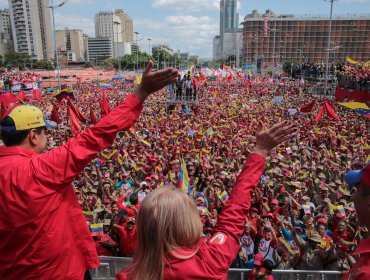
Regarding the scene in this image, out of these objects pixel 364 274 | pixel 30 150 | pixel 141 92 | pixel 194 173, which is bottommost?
pixel 194 173

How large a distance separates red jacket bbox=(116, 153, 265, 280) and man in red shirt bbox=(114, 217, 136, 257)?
10.9ft

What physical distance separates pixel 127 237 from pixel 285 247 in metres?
2.33

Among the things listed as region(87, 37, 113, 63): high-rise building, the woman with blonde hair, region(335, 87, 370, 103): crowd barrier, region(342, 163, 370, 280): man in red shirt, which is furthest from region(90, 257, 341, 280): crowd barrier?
region(87, 37, 113, 63): high-rise building

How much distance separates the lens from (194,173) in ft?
30.1

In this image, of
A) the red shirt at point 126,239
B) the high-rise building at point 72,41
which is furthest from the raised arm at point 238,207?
the high-rise building at point 72,41

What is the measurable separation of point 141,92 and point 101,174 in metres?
7.83

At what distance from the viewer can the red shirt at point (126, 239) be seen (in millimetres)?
4543

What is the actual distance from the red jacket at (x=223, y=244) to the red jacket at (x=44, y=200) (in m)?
0.51

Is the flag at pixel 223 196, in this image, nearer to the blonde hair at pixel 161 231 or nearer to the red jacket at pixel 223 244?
the red jacket at pixel 223 244

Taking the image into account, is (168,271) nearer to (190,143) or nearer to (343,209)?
(343,209)

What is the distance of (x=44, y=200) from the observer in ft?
5.14

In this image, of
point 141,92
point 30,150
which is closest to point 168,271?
point 141,92

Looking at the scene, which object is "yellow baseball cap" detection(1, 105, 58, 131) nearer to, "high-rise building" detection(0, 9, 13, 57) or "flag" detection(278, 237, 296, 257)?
"flag" detection(278, 237, 296, 257)

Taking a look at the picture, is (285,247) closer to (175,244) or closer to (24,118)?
(175,244)
